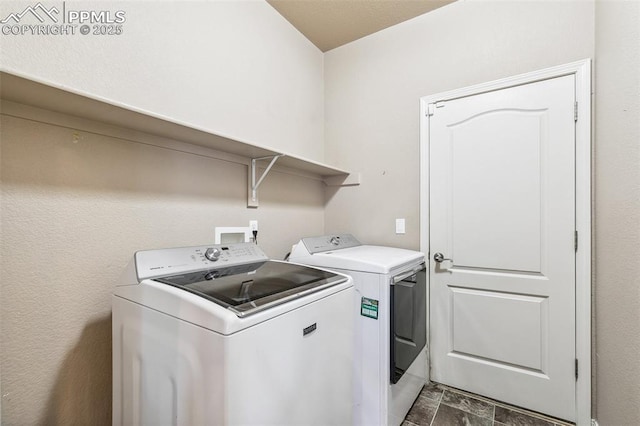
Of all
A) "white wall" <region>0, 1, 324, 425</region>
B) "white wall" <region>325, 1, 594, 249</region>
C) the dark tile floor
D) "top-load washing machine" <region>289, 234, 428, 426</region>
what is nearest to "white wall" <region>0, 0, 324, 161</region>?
"white wall" <region>0, 1, 324, 425</region>

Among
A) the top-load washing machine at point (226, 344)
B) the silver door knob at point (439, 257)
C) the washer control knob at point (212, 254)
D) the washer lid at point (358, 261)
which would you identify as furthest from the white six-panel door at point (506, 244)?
the washer control knob at point (212, 254)

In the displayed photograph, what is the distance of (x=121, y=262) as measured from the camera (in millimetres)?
1220

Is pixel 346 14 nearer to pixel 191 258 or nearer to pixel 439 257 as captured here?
pixel 439 257

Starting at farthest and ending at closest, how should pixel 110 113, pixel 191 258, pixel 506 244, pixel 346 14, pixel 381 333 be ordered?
pixel 346 14
pixel 506 244
pixel 381 333
pixel 191 258
pixel 110 113

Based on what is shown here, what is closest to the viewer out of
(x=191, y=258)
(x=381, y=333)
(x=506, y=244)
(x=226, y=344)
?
(x=226, y=344)

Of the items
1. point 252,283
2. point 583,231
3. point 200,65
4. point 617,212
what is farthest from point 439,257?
point 200,65

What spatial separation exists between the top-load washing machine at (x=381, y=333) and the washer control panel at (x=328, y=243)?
0.08 metres

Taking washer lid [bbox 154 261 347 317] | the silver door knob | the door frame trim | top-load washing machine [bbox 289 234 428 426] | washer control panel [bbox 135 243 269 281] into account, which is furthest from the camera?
the silver door knob

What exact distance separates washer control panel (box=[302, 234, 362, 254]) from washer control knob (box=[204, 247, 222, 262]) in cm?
61

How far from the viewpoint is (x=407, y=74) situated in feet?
7.31

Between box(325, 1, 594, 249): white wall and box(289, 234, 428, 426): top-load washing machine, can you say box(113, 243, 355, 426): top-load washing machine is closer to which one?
box(289, 234, 428, 426): top-load washing machine

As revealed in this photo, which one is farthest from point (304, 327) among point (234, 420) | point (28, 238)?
point (28, 238)

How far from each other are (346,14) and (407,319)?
2.30 m

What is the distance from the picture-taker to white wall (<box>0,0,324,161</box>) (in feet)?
3.57
